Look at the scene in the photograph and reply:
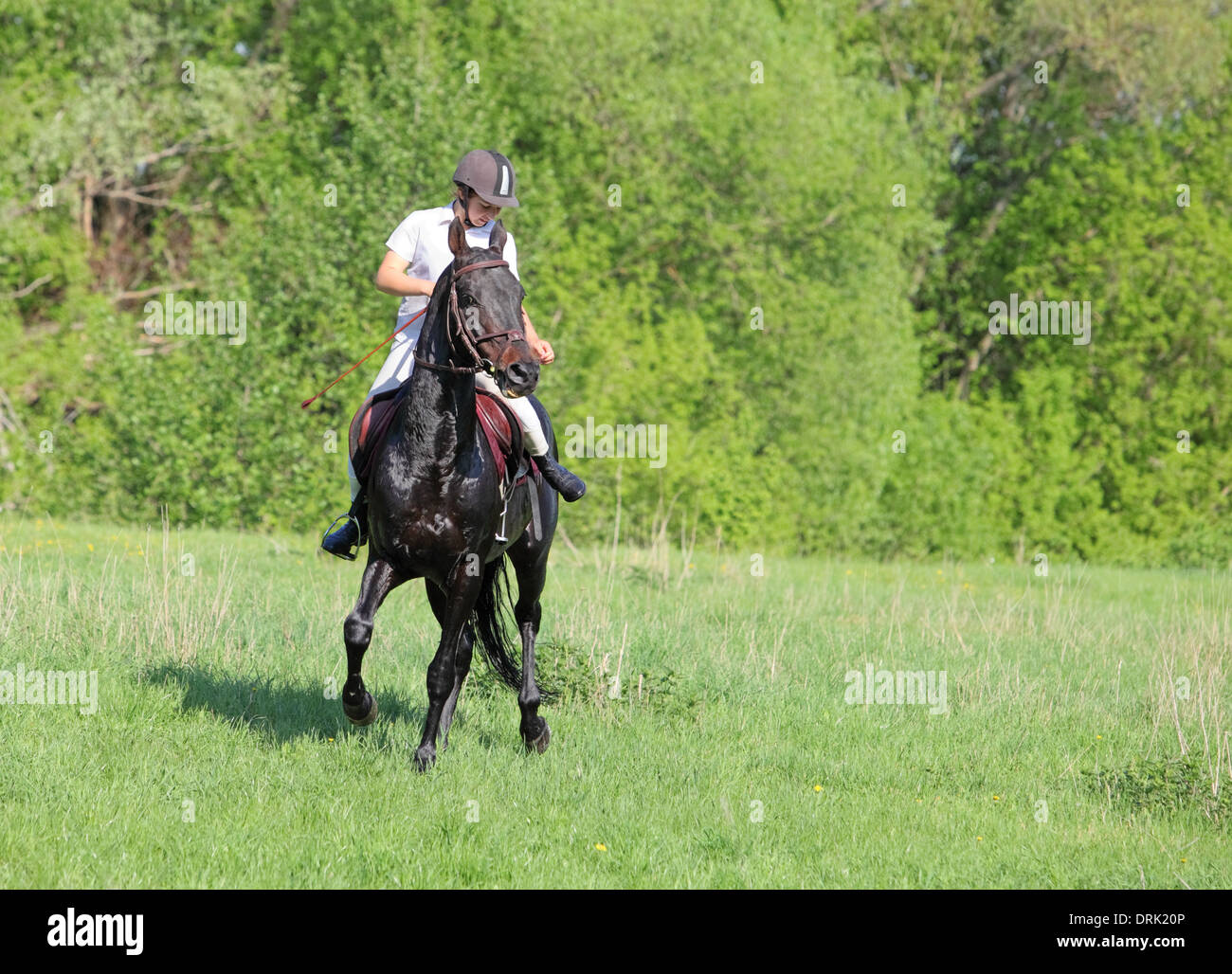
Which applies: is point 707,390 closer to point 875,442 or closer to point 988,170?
point 875,442

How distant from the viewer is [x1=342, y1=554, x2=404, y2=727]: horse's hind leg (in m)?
7.24

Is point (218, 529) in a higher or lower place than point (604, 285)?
lower

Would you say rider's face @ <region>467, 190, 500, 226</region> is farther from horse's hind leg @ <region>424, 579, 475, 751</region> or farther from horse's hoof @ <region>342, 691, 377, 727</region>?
horse's hoof @ <region>342, 691, 377, 727</region>

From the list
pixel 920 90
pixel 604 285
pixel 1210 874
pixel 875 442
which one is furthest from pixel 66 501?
pixel 920 90

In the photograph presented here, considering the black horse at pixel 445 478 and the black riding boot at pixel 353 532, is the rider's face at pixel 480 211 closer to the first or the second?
the black horse at pixel 445 478

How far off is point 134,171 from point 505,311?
96.8 ft

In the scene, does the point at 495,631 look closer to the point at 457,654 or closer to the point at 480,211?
the point at 457,654

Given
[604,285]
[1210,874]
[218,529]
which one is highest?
[604,285]

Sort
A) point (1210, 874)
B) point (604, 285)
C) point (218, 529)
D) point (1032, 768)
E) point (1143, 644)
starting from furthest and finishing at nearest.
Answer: point (604, 285) < point (218, 529) < point (1143, 644) < point (1032, 768) < point (1210, 874)

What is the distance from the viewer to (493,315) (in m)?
6.60

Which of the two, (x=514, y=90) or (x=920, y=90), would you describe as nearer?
(x=514, y=90)

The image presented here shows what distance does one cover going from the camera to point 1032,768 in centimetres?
807

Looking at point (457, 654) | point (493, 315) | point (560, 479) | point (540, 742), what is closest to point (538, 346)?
point (493, 315)

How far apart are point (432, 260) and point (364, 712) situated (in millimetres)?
2610
